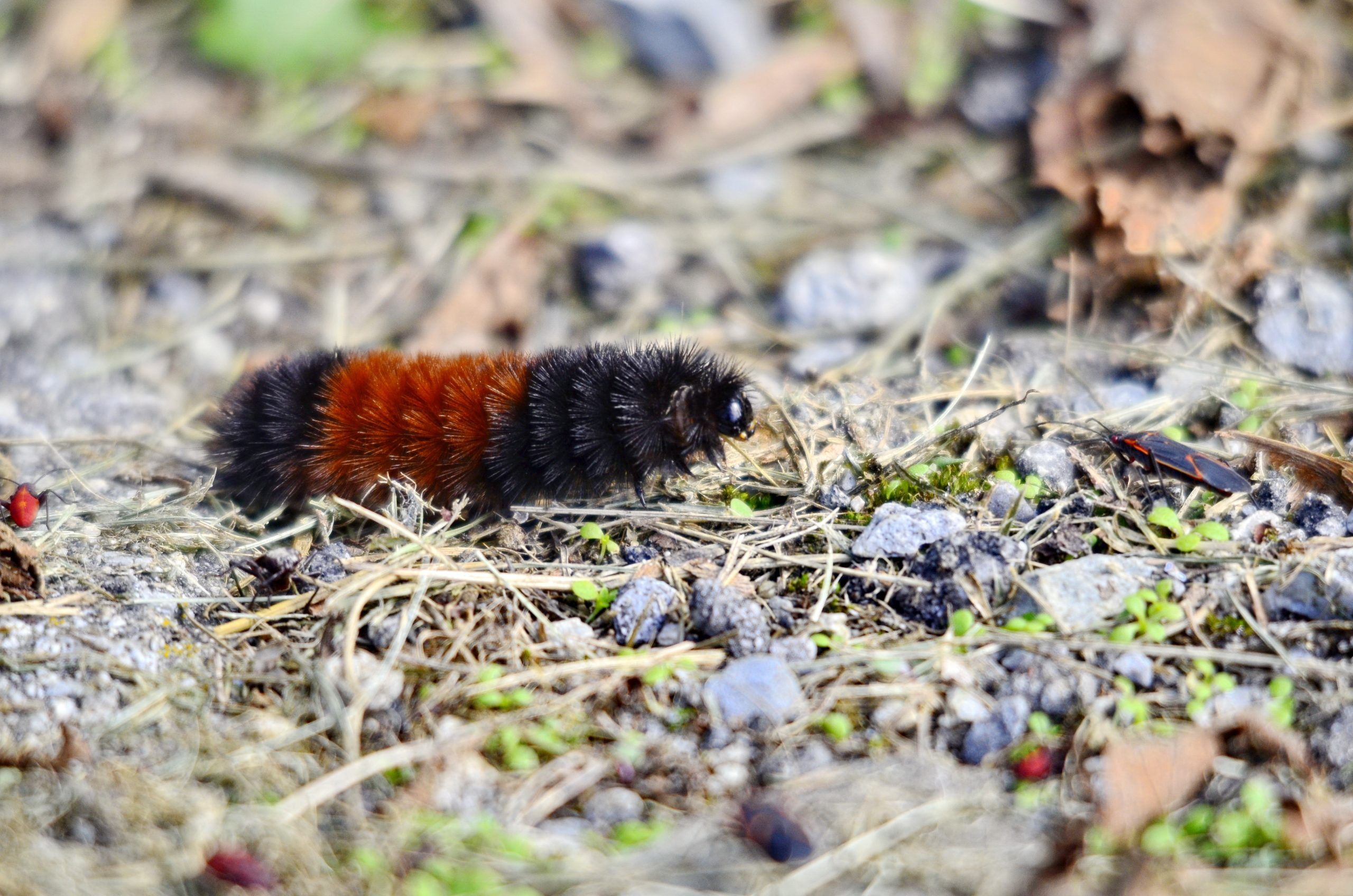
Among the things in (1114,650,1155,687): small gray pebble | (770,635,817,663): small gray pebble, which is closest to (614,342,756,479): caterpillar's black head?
(770,635,817,663): small gray pebble

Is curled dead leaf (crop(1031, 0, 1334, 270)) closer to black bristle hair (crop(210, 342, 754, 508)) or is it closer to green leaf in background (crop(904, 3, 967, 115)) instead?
green leaf in background (crop(904, 3, 967, 115))

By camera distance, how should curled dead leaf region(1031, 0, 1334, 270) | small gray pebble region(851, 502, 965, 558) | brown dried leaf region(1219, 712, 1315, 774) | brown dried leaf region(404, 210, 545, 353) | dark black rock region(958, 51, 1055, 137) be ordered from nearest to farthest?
brown dried leaf region(1219, 712, 1315, 774) → small gray pebble region(851, 502, 965, 558) → curled dead leaf region(1031, 0, 1334, 270) → brown dried leaf region(404, 210, 545, 353) → dark black rock region(958, 51, 1055, 137)

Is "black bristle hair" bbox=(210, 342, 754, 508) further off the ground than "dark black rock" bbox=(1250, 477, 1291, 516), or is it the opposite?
"black bristle hair" bbox=(210, 342, 754, 508)

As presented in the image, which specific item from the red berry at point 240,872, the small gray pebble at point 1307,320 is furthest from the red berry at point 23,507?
the small gray pebble at point 1307,320

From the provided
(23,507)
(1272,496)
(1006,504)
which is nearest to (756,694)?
(1006,504)

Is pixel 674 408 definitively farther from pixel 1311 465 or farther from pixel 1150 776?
pixel 1311 465

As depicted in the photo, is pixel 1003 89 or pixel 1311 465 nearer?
pixel 1311 465

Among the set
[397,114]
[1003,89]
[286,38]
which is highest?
[286,38]
